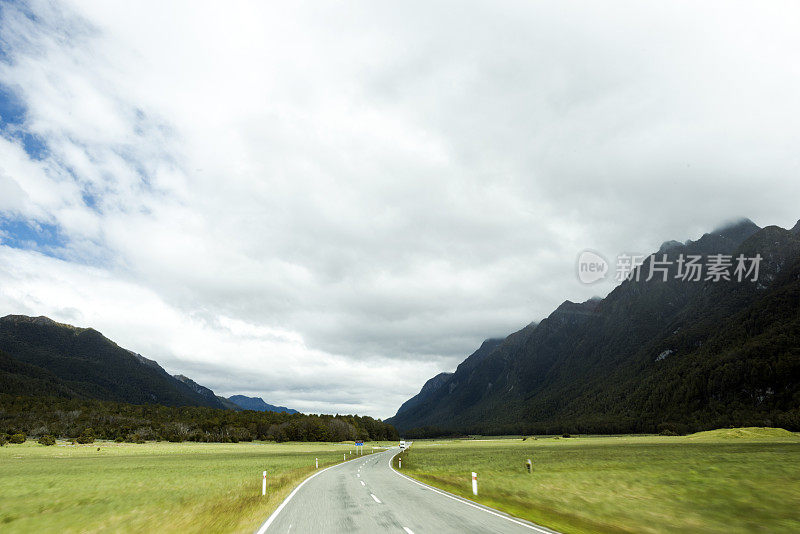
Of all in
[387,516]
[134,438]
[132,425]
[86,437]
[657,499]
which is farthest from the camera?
[132,425]

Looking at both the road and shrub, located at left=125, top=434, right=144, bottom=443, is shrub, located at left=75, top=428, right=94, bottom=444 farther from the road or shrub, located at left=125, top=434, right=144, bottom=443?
the road

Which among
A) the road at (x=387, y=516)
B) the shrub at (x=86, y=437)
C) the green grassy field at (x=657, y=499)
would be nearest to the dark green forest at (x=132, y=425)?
the shrub at (x=86, y=437)

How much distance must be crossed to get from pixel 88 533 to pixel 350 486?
551 inches

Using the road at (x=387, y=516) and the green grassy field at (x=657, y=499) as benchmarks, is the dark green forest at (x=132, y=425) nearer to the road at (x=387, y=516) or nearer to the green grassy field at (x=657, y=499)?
the road at (x=387, y=516)

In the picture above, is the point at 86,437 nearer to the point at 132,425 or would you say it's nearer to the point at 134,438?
the point at 134,438

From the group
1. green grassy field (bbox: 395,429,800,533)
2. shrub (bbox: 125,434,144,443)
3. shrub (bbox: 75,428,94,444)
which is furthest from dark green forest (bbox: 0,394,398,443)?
green grassy field (bbox: 395,429,800,533)

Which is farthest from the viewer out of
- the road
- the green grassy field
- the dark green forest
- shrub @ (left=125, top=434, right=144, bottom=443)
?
shrub @ (left=125, top=434, right=144, bottom=443)

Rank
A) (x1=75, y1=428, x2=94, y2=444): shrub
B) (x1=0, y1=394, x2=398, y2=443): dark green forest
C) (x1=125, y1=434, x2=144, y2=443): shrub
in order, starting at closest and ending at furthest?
(x1=75, y1=428, x2=94, y2=444): shrub → (x1=0, y1=394, x2=398, y2=443): dark green forest → (x1=125, y1=434, x2=144, y2=443): shrub

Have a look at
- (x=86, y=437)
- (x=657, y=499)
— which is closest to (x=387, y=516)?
(x=657, y=499)

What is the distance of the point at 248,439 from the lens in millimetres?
188125

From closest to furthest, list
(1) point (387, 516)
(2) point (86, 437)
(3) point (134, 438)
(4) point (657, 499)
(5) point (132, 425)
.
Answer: (1) point (387, 516) → (4) point (657, 499) → (2) point (86, 437) → (3) point (134, 438) → (5) point (132, 425)

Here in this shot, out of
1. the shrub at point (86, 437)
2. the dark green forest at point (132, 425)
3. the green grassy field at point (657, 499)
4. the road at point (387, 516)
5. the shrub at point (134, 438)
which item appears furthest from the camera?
the shrub at point (134, 438)

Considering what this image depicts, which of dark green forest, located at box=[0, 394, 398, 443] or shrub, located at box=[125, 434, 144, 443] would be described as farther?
shrub, located at box=[125, 434, 144, 443]

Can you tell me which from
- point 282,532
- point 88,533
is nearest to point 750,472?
point 282,532
